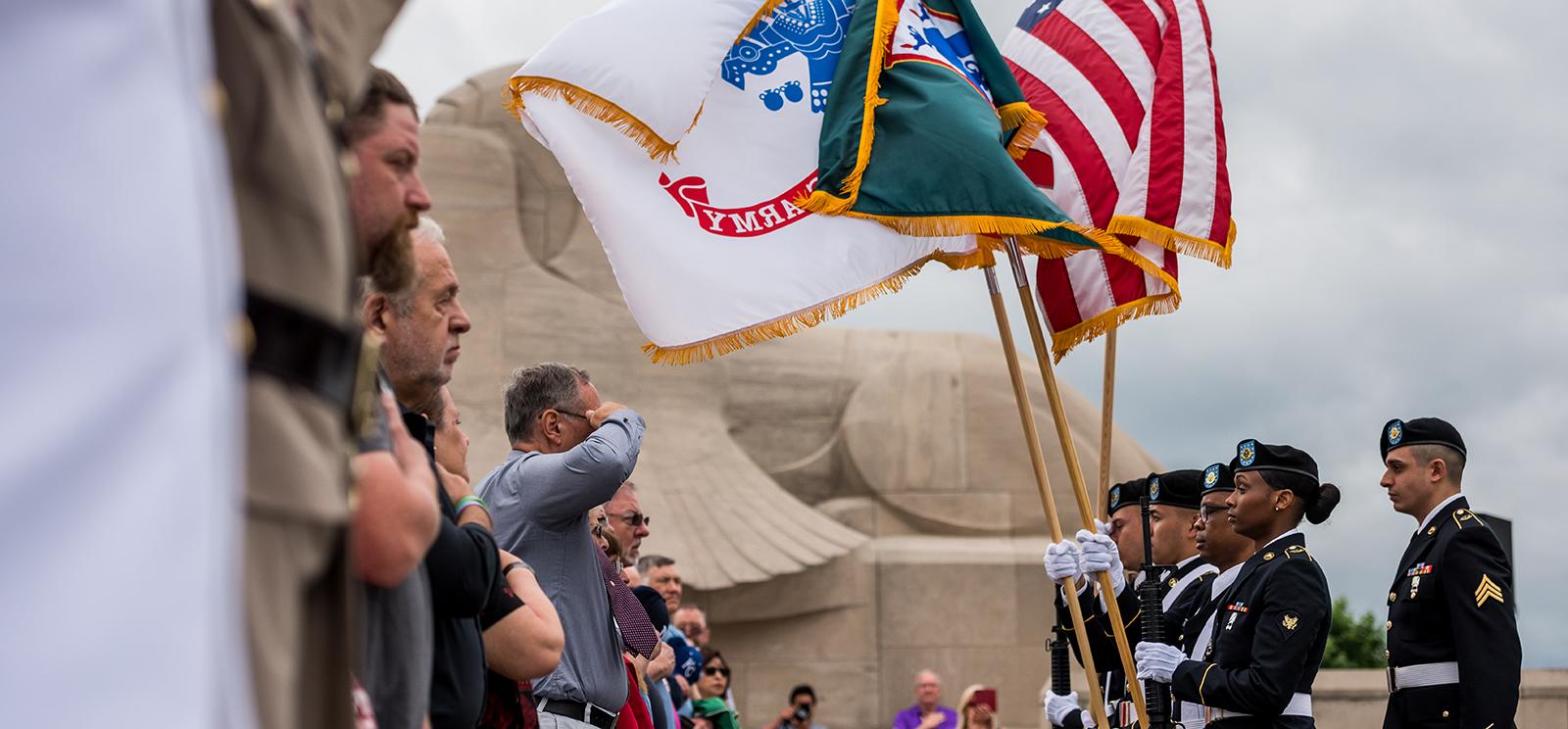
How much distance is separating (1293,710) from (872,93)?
2.09m

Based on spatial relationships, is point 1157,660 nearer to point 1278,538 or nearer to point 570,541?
point 1278,538

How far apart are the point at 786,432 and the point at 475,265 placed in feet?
9.63

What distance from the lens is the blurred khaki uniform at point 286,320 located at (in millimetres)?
1243

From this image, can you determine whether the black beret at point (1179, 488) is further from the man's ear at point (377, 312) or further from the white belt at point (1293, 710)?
the man's ear at point (377, 312)

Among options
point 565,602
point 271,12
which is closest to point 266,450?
point 271,12

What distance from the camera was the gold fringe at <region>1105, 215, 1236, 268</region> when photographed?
5.05m

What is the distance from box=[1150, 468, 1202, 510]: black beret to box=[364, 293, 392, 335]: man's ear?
4.02 m

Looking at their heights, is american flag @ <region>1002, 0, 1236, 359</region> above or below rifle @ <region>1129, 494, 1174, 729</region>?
above

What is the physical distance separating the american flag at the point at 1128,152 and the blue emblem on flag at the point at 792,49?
848mm

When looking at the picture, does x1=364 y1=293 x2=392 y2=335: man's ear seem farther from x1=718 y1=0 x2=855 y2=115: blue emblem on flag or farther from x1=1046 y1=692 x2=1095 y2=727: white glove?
x1=1046 y1=692 x2=1095 y2=727: white glove

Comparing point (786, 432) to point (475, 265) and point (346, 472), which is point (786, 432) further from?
point (346, 472)

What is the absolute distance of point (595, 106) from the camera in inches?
173

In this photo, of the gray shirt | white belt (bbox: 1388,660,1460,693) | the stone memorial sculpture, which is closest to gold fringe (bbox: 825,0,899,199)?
the gray shirt

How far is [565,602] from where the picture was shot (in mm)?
3543
